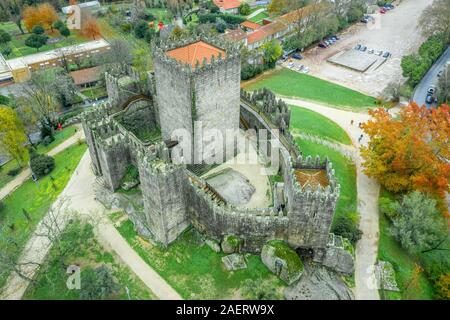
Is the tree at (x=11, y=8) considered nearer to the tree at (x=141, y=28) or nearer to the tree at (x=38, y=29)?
the tree at (x=38, y=29)

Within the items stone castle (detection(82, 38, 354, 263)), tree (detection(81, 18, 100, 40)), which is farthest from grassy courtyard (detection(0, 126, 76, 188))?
tree (detection(81, 18, 100, 40))

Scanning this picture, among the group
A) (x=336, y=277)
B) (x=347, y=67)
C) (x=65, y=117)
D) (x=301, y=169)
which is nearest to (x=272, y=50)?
(x=347, y=67)

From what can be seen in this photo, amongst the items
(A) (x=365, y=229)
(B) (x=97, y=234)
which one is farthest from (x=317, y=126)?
(B) (x=97, y=234)

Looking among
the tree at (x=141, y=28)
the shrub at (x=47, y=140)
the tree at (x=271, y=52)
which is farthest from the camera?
the tree at (x=141, y=28)

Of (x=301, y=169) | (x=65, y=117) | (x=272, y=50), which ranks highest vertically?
(x=301, y=169)

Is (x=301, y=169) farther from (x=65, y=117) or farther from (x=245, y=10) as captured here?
(x=245, y=10)

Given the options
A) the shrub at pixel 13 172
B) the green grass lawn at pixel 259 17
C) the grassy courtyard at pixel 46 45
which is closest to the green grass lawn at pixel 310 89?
the green grass lawn at pixel 259 17

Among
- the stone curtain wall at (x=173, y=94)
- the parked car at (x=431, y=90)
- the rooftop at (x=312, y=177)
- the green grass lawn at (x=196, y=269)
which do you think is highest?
the stone curtain wall at (x=173, y=94)
